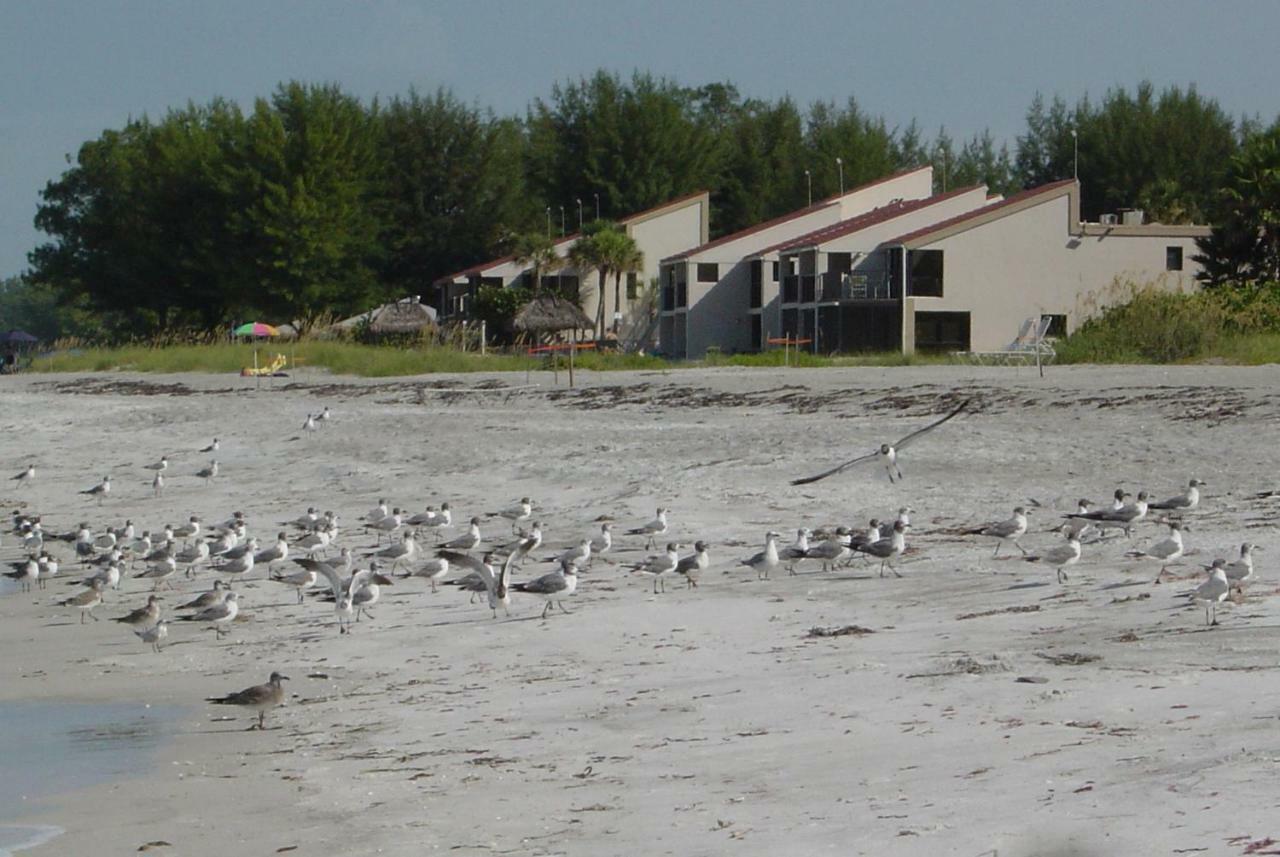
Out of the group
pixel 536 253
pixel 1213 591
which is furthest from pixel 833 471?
pixel 536 253

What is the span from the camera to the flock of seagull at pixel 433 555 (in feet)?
50.4

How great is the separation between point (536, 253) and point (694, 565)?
182 feet

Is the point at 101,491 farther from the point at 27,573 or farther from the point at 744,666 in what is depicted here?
the point at 744,666

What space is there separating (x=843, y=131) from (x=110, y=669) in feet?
271

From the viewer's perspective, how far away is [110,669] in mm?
15008

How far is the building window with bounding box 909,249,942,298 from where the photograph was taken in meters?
56.8

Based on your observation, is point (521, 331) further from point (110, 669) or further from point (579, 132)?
point (110, 669)

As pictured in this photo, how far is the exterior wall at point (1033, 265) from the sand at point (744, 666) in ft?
93.6

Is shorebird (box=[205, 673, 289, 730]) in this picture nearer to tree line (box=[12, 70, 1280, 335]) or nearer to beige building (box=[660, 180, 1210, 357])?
beige building (box=[660, 180, 1210, 357])

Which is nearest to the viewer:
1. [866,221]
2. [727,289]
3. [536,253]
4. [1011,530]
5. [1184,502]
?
[1011,530]

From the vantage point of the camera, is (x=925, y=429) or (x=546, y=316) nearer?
(x=925, y=429)

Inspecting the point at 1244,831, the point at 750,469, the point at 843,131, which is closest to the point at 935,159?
the point at 843,131

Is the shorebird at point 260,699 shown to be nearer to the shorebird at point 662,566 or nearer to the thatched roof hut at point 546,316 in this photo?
the shorebird at point 662,566

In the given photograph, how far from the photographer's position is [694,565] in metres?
16.3
